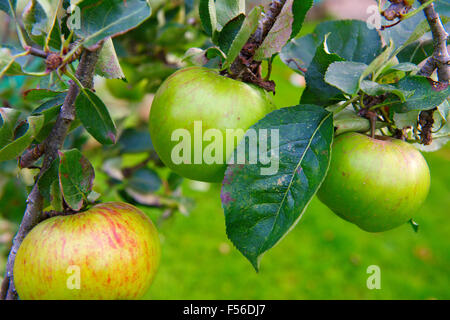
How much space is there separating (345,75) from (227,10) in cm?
20

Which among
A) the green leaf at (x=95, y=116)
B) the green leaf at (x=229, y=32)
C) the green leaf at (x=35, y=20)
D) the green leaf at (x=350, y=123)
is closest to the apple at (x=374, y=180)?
the green leaf at (x=350, y=123)

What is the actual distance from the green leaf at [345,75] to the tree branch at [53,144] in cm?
30

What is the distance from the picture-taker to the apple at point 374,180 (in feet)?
2.08

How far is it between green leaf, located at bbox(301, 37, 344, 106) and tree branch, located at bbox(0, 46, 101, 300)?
30cm

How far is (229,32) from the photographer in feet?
1.98

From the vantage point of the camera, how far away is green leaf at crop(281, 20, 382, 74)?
28.7 inches

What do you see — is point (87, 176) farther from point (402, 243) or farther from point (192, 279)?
point (402, 243)

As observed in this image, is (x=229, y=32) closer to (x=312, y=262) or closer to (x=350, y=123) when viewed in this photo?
(x=350, y=123)

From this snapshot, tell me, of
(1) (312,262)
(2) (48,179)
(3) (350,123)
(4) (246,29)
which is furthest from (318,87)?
(1) (312,262)

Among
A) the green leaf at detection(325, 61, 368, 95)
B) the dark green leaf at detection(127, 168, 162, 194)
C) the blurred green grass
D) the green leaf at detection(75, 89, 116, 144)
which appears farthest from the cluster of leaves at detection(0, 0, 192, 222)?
the blurred green grass

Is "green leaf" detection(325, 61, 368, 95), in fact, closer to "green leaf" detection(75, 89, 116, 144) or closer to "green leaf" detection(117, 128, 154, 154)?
"green leaf" detection(75, 89, 116, 144)

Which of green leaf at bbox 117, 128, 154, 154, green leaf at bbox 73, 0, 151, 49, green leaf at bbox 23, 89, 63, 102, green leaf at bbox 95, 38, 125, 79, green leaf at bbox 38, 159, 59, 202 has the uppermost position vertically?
green leaf at bbox 73, 0, 151, 49

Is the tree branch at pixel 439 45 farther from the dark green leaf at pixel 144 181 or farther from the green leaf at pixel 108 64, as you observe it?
the dark green leaf at pixel 144 181

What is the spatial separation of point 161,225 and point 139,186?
16 cm
